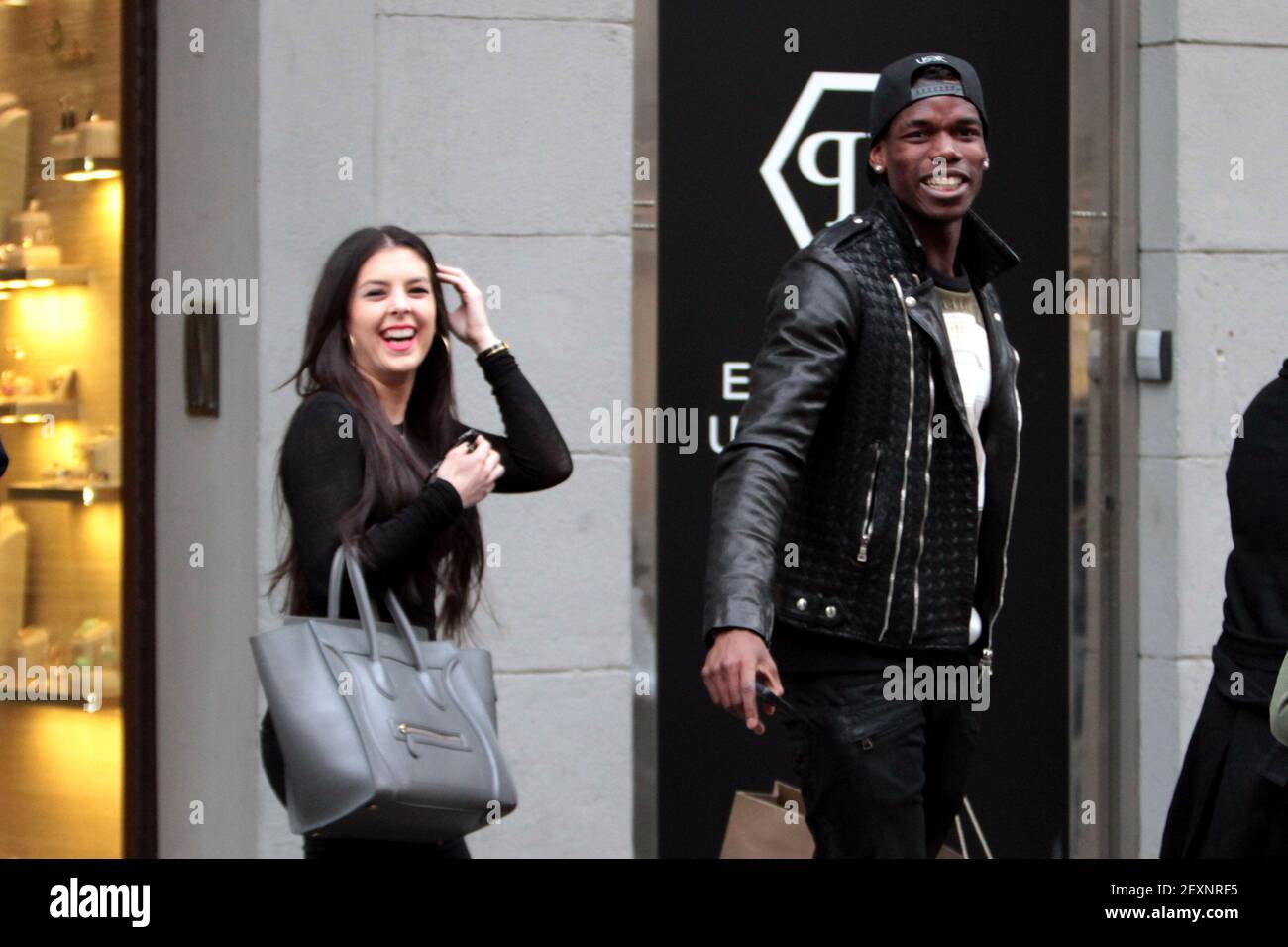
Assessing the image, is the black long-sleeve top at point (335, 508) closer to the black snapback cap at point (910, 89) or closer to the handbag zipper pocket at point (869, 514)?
the handbag zipper pocket at point (869, 514)

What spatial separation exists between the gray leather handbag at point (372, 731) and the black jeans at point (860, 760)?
61 cm

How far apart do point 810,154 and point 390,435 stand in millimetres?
2581

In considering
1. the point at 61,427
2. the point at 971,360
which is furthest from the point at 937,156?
the point at 61,427

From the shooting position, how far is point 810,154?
6.07 meters

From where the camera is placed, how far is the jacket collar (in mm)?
4012

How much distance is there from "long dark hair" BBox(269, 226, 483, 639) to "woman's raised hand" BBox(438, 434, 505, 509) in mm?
54

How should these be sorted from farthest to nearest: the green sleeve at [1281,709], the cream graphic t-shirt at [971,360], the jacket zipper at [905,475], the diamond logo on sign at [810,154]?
the diamond logo on sign at [810,154] → the cream graphic t-shirt at [971,360] → the jacket zipper at [905,475] → the green sleeve at [1281,709]

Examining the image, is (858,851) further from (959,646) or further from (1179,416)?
(1179,416)

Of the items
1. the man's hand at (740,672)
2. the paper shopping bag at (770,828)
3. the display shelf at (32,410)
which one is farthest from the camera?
the display shelf at (32,410)

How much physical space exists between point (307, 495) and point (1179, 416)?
11.3 ft

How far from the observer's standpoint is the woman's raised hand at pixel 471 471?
3.85m

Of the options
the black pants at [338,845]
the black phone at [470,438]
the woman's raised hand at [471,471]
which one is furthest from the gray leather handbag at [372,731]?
the black phone at [470,438]

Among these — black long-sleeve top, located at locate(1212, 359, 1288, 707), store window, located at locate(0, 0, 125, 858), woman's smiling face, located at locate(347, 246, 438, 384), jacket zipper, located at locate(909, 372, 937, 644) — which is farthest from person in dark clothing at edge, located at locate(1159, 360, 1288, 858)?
store window, located at locate(0, 0, 125, 858)

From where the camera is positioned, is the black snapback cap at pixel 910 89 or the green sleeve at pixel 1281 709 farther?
the black snapback cap at pixel 910 89
